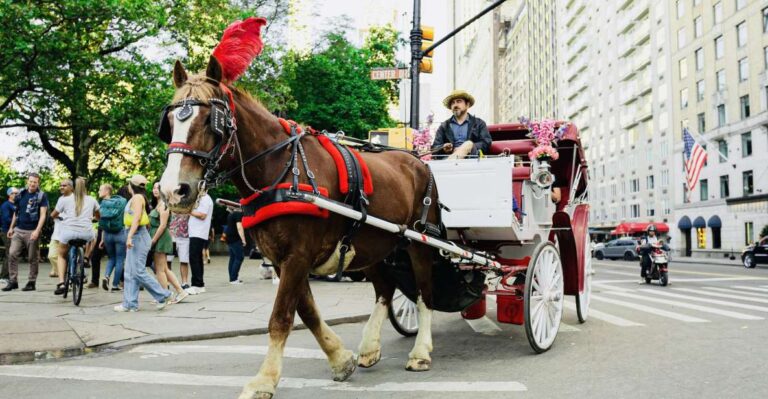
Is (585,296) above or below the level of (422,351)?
above

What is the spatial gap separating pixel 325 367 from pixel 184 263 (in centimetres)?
681

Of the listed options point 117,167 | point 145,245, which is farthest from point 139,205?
point 117,167

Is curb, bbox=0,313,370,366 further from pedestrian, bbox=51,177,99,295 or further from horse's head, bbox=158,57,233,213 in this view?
pedestrian, bbox=51,177,99,295

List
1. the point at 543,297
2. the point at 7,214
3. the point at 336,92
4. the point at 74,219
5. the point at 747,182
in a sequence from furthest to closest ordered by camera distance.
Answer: the point at 747,182, the point at 336,92, the point at 7,214, the point at 74,219, the point at 543,297

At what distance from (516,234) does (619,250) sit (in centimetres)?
3977

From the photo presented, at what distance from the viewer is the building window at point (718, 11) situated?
1777 inches

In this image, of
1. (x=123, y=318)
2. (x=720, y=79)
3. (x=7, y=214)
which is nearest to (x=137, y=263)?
(x=123, y=318)

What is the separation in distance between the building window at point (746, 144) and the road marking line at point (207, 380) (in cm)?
4442

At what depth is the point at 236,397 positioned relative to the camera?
4.41m

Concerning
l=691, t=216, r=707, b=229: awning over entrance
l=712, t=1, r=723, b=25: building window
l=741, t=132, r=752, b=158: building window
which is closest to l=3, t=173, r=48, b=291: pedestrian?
l=741, t=132, r=752, b=158: building window

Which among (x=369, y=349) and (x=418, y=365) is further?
A: (x=369, y=349)

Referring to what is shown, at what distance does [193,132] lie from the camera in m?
3.78

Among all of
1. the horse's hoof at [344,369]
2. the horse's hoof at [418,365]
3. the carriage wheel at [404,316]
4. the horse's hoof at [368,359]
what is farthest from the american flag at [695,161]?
the horse's hoof at [344,369]

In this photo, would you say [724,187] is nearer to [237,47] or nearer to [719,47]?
[719,47]
